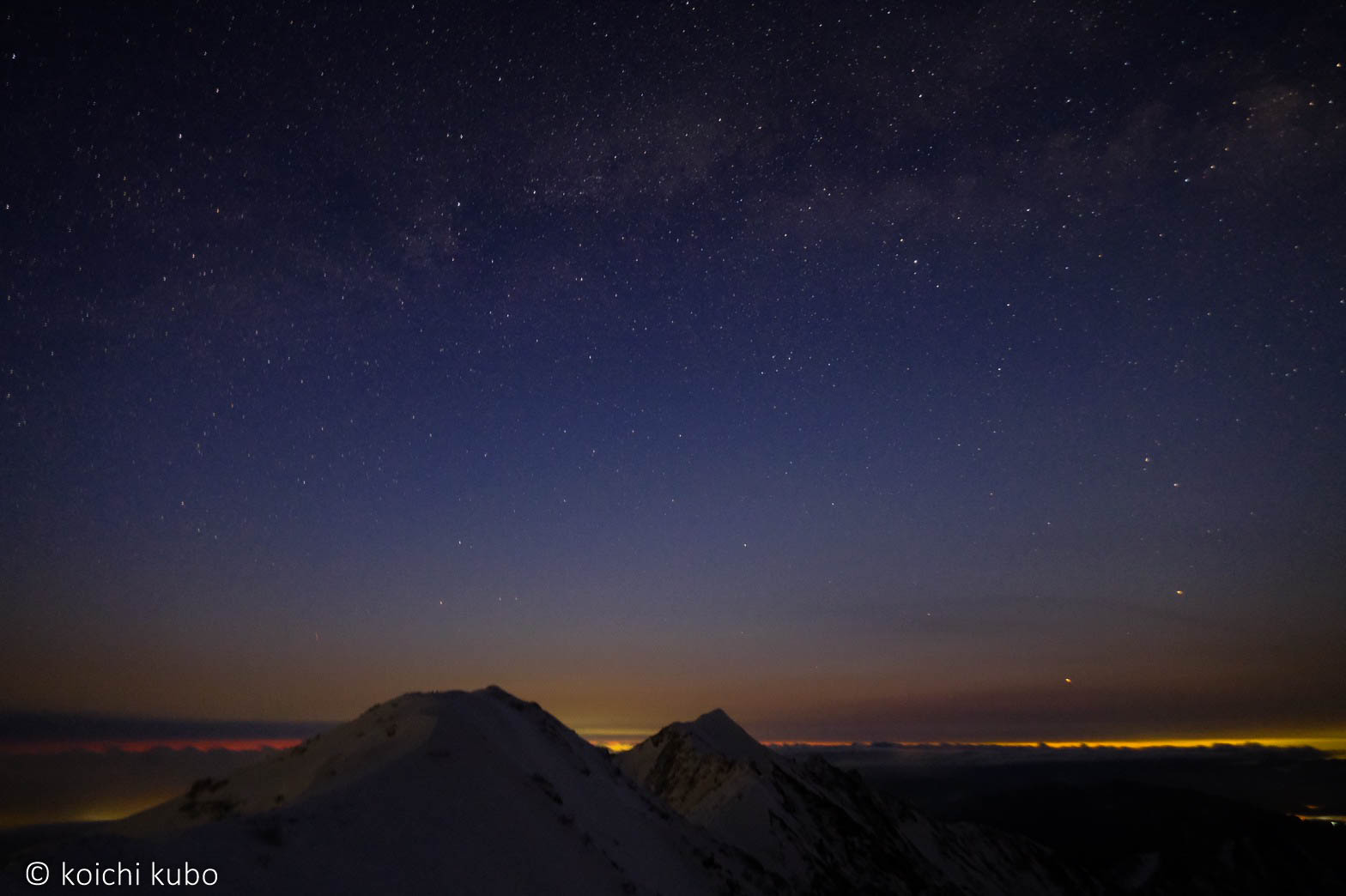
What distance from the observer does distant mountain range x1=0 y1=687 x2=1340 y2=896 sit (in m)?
11.6

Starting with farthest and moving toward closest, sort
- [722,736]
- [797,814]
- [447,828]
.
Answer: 1. [722,736]
2. [797,814]
3. [447,828]

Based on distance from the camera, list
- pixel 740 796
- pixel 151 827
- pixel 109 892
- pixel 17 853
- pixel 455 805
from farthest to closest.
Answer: pixel 740 796, pixel 151 827, pixel 455 805, pixel 17 853, pixel 109 892


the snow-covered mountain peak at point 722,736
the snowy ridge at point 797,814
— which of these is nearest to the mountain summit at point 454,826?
the snowy ridge at point 797,814

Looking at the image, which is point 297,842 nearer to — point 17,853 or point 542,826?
point 17,853

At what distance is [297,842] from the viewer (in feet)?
42.8

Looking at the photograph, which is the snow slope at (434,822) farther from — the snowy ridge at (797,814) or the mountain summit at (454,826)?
the snowy ridge at (797,814)

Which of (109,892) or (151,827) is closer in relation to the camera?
(109,892)

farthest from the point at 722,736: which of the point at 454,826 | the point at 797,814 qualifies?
the point at 454,826

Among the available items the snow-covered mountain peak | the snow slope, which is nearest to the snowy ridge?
the snow-covered mountain peak

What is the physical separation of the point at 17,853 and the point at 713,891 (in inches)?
704

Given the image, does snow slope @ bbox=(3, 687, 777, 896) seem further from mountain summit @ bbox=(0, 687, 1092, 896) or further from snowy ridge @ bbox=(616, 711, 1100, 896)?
snowy ridge @ bbox=(616, 711, 1100, 896)

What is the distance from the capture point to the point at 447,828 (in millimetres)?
15672

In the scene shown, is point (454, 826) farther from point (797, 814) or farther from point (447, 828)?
point (797, 814)

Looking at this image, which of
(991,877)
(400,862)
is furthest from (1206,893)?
(400,862)
